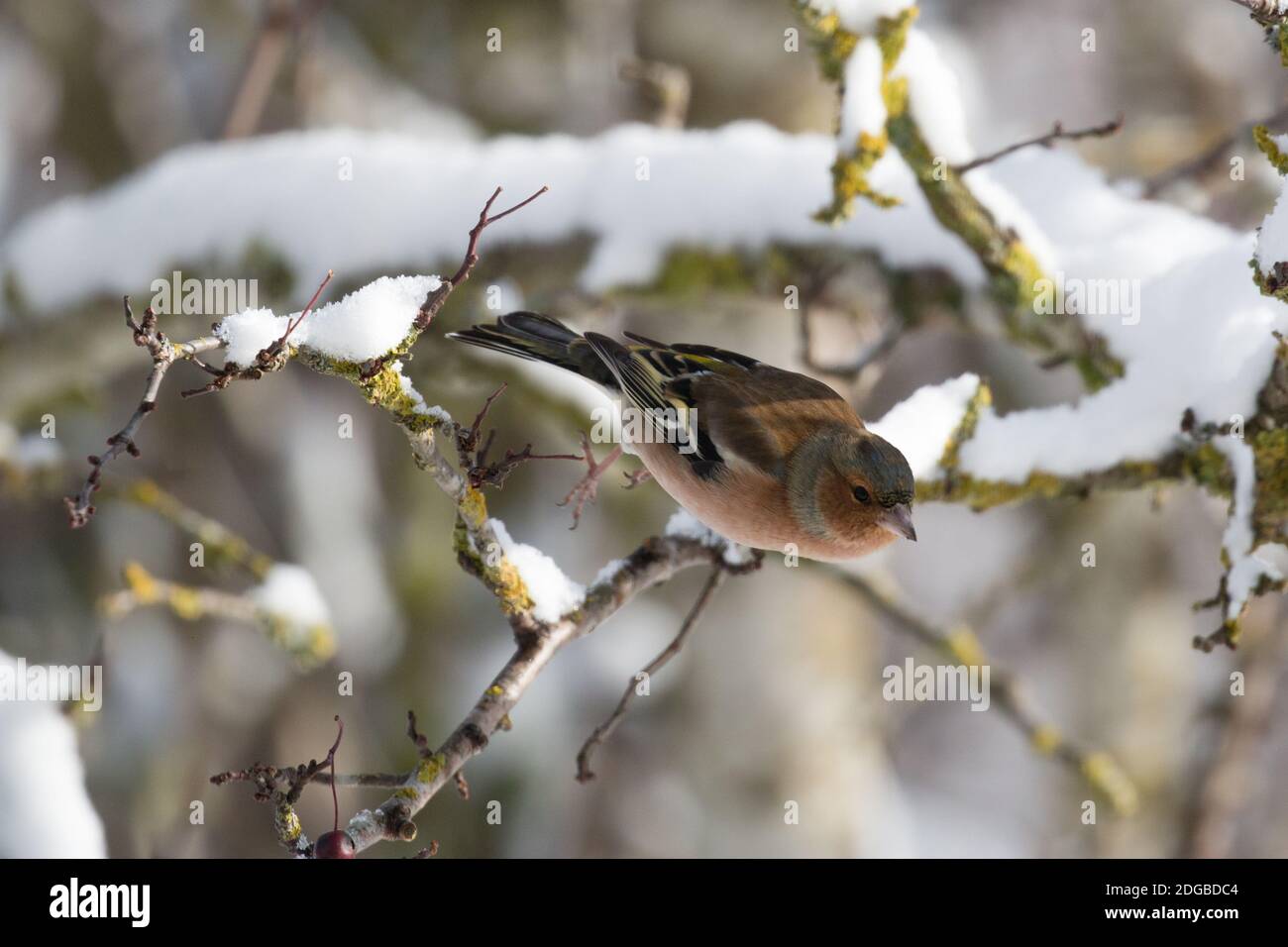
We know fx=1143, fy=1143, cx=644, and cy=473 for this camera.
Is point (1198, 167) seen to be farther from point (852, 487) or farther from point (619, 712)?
point (619, 712)

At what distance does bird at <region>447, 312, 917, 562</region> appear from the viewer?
3.56 metres

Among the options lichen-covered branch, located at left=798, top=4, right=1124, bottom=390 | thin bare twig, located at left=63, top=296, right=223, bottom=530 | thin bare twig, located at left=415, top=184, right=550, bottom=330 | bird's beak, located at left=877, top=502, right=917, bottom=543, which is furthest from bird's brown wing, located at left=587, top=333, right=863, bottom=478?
thin bare twig, located at left=63, top=296, right=223, bottom=530

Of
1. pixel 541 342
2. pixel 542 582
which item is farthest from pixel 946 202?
pixel 542 582

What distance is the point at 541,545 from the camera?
10.1 metres

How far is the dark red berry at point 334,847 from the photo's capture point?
214 cm

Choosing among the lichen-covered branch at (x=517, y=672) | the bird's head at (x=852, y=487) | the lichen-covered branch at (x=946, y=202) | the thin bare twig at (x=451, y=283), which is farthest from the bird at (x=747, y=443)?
the thin bare twig at (x=451, y=283)

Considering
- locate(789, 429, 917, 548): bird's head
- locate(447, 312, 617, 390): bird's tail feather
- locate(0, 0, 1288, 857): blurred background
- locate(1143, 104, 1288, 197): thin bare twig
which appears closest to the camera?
locate(789, 429, 917, 548): bird's head

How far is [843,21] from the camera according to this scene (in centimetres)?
347

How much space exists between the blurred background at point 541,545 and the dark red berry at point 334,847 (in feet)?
12.1

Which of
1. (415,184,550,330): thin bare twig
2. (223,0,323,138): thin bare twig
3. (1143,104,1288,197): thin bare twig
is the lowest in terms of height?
(415,184,550,330): thin bare twig

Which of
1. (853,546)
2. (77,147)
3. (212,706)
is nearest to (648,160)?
(853,546)

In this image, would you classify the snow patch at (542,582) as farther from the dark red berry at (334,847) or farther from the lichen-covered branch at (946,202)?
the lichen-covered branch at (946,202)

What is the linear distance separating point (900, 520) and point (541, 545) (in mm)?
6880

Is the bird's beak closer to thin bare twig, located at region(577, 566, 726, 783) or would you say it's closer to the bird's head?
the bird's head
